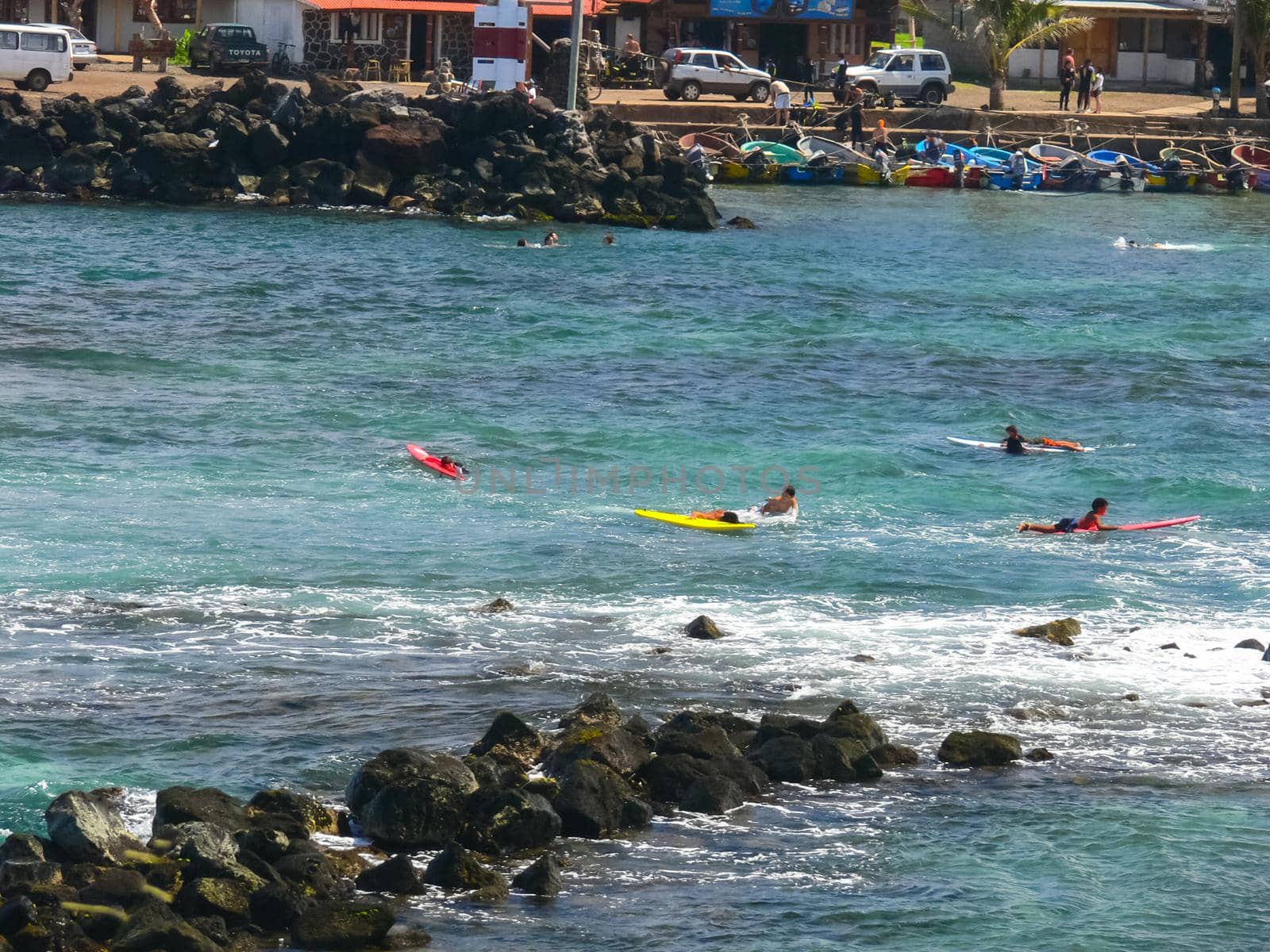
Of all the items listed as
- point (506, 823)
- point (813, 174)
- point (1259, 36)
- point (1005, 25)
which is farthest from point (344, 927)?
point (1259, 36)

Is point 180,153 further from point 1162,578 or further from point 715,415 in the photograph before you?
point 1162,578

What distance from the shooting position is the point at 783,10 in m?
64.2

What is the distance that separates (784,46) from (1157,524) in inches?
1860

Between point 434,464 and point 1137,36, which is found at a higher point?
point 1137,36

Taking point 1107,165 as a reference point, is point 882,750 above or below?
below

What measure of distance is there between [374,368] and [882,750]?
17.1 meters

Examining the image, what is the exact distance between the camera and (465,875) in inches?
465

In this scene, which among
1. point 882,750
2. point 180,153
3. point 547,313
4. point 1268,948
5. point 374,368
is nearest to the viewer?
point 1268,948

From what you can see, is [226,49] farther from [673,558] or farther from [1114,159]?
[673,558]

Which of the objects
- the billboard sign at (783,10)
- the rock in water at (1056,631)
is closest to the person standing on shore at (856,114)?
the billboard sign at (783,10)

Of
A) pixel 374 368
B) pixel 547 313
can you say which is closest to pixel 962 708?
pixel 374 368

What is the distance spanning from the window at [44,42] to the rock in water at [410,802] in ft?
149

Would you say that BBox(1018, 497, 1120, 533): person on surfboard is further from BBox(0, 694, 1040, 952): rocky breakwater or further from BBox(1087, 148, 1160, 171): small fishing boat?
BBox(1087, 148, 1160, 171): small fishing boat

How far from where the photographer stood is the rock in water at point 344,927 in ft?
35.8
